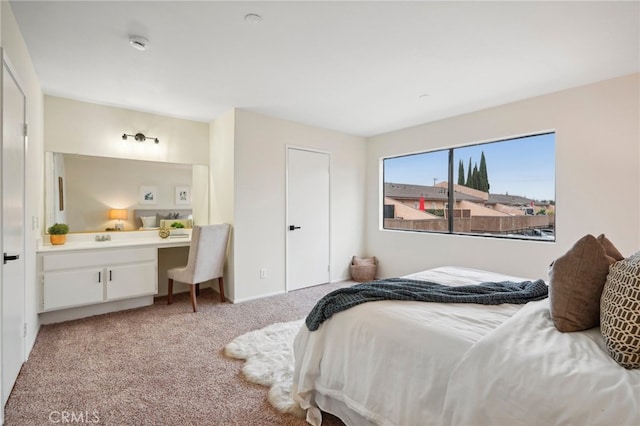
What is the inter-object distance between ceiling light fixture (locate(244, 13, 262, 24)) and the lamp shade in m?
2.88

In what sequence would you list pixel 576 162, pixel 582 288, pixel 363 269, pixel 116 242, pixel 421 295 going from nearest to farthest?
pixel 582 288, pixel 421 295, pixel 576 162, pixel 116 242, pixel 363 269

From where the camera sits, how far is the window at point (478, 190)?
129 inches

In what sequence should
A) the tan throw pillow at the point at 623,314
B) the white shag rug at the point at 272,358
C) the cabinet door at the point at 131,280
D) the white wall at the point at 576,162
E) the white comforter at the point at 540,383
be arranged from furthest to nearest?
1. the cabinet door at the point at 131,280
2. the white wall at the point at 576,162
3. the white shag rug at the point at 272,358
4. the tan throw pillow at the point at 623,314
5. the white comforter at the point at 540,383

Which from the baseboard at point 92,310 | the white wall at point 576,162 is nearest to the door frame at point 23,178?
the baseboard at point 92,310

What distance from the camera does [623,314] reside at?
106 centimetres

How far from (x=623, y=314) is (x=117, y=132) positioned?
448 centimetres

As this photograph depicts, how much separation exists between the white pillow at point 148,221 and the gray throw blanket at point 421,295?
117 inches

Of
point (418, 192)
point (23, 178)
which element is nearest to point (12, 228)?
point (23, 178)

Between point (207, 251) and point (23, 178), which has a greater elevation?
point (23, 178)

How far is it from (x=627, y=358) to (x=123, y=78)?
3.72 metres

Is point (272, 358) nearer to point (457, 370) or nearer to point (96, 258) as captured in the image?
point (457, 370)

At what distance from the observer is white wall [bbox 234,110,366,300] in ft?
12.1

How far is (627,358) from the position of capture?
40.1 inches

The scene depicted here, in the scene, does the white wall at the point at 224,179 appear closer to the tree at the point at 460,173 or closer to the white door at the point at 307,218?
the white door at the point at 307,218
